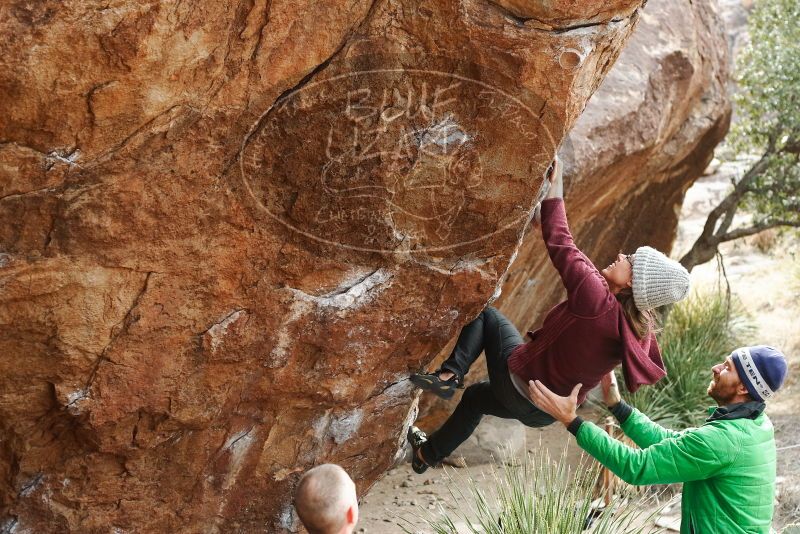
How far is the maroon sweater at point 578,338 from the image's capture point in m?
4.17

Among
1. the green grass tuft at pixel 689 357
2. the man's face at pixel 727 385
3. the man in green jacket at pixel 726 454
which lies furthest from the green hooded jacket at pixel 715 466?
the green grass tuft at pixel 689 357

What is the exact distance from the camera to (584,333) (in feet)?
14.0

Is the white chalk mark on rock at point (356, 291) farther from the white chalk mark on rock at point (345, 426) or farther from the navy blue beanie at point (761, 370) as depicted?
the navy blue beanie at point (761, 370)

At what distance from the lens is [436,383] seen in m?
4.68

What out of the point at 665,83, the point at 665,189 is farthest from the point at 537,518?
the point at 665,189

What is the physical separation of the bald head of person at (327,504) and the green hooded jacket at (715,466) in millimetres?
1191

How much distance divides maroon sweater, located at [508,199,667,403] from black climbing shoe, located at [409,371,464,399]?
13.5 inches

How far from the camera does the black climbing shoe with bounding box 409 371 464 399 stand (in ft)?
15.4

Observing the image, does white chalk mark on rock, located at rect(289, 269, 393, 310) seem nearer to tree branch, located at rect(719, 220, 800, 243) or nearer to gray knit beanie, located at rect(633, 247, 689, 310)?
gray knit beanie, located at rect(633, 247, 689, 310)

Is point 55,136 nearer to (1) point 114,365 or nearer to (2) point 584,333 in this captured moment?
(1) point 114,365

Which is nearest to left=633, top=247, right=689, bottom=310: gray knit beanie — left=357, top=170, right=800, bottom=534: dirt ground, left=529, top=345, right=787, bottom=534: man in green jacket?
left=529, top=345, right=787, bottom=534: man in green jacket

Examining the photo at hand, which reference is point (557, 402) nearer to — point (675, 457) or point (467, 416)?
point (675, 457)

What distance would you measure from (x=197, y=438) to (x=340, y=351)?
82cm

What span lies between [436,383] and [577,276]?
3.24 feet
